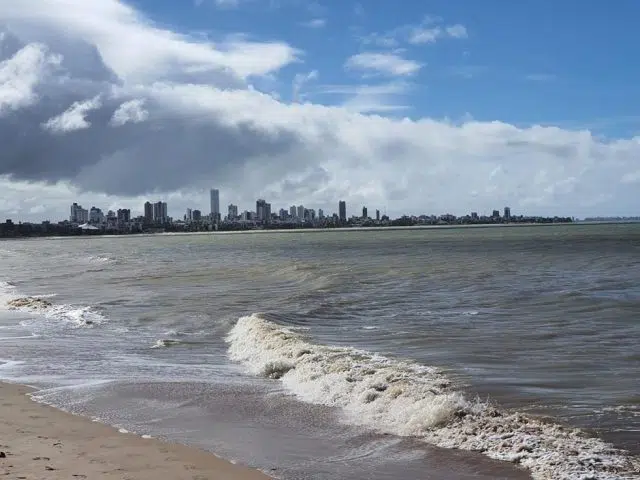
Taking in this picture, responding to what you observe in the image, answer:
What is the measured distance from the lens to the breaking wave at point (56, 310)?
80.6ft

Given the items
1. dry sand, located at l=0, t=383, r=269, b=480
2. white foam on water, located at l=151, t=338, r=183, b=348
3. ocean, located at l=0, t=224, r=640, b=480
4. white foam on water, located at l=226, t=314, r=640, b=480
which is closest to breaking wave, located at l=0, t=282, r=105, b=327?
ocean, located at l=0, t=224, r=640, b=480

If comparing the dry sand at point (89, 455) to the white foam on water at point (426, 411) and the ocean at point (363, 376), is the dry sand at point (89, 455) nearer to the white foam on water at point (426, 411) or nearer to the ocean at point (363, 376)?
the ocean at point (363, 376)

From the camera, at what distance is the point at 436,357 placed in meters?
16.2

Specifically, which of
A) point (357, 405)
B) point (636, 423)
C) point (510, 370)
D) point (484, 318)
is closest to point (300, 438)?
point (357, 405)

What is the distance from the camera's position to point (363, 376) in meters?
13.7

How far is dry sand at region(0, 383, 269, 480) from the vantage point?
26.2 feet

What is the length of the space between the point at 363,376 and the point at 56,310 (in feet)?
58.2

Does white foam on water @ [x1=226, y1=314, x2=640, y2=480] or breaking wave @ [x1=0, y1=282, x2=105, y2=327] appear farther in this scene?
breaking wave @ [x1=0, y1=282, x2=105, y2=327]

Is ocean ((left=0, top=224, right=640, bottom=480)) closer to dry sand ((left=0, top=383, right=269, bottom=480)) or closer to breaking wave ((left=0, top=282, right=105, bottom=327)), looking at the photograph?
breaking wave ((left=0, top=282, right=105, bottom=327))

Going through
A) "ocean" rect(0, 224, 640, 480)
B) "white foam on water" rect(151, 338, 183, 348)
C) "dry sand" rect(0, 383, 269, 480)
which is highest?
"dry sand" rect(0, 383, 269, 480)

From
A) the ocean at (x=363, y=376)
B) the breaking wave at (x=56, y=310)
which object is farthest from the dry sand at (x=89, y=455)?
the breaking wave at (x=56, y=310)

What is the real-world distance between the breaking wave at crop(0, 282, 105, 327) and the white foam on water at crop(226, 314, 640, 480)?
9.46m

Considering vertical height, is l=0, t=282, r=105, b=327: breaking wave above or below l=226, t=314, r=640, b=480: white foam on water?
below

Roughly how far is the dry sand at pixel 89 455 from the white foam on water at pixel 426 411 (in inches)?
119
